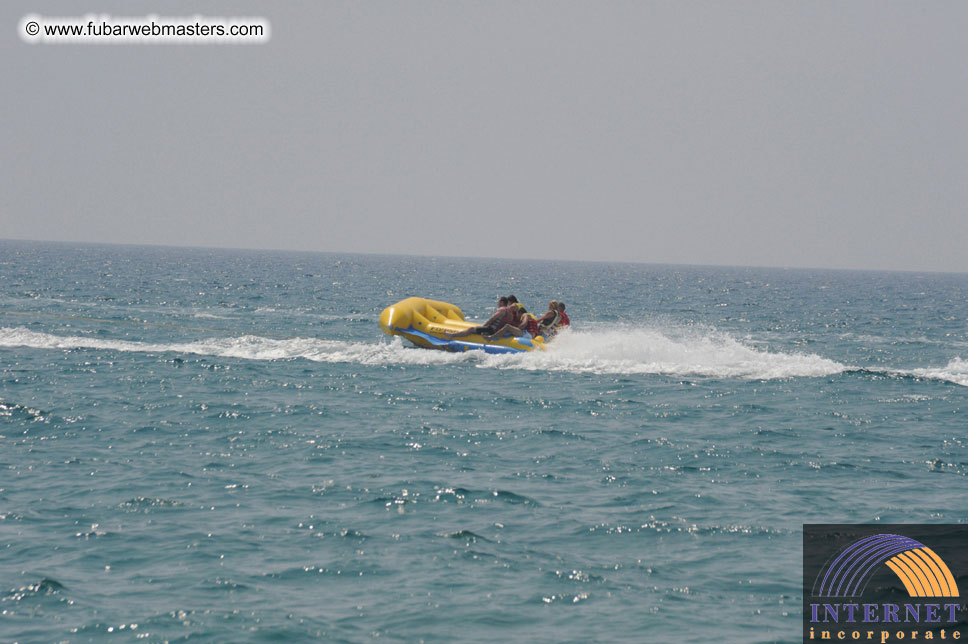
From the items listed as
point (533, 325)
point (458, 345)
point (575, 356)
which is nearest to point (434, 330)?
point (458, 345)

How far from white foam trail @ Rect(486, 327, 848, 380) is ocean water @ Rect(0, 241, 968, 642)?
0.08m

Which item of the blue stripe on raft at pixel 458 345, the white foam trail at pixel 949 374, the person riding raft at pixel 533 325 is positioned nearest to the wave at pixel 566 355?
the blue stripe on raft at pixel 458 345

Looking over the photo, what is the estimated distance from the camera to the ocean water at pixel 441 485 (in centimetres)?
641

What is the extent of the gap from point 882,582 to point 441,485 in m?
4.36

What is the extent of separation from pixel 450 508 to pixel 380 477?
1.32 meters

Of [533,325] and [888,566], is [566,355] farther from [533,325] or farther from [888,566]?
[888,566]

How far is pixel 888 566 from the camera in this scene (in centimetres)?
744

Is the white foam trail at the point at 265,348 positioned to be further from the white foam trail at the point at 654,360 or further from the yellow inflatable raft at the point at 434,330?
the white foam trail at the point at 654,360

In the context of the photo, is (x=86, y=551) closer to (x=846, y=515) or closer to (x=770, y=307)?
(x=846, y=515)

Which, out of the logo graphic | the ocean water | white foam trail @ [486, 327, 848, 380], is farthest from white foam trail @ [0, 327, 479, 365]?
the logo graphic

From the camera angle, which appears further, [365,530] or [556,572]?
[365,530]

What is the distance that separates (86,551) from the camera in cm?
734

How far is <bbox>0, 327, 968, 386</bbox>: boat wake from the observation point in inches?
717

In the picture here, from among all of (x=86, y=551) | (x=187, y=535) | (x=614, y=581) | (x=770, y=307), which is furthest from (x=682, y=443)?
(x=770, y=307)
